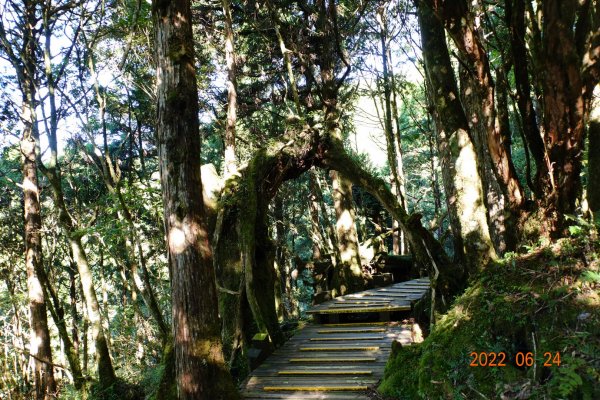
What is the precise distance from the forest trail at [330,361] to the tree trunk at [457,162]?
2.05 m

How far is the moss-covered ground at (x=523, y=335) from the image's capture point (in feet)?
11.2

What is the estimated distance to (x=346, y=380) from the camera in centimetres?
591

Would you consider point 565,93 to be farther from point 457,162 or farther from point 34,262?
point 34,262

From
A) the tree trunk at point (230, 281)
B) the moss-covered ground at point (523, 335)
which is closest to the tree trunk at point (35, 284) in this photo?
the tree trunk at point (230, 281)

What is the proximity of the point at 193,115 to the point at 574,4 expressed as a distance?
4.37m

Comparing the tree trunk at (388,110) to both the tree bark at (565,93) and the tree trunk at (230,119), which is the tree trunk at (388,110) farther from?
the tree bark at (565,93)

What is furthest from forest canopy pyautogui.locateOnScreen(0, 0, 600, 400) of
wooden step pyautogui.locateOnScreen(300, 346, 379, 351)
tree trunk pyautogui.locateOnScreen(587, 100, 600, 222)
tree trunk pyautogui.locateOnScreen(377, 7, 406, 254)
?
tree trunk pyautogui.locateOnScreen(377, 7, 406, 254)

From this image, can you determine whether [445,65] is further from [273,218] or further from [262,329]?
[273,218]

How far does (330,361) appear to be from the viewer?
6.71 m

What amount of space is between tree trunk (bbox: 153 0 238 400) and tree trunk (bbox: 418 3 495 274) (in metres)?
3.55

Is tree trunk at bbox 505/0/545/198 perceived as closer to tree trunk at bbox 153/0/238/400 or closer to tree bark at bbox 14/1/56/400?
tree trunk at bbox 153/0/238/400

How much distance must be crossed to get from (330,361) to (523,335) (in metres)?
3.37

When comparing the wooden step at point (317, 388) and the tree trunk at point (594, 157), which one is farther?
the wooden step at point (317, 388)

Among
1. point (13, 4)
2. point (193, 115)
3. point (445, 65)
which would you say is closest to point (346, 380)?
point (193, 115)
